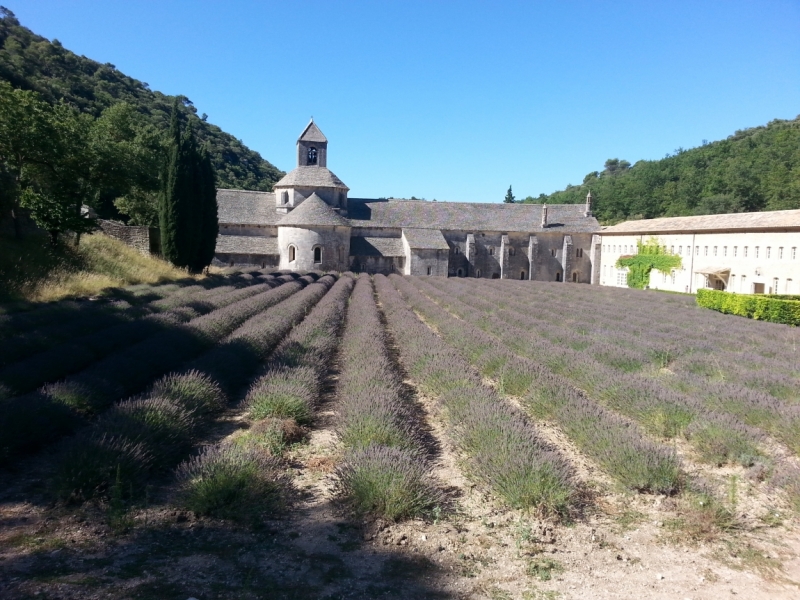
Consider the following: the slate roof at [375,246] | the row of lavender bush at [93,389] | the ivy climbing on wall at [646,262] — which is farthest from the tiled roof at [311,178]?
the row of lavender bush at [93,389]

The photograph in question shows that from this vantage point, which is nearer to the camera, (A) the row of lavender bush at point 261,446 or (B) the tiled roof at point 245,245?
(A) the row of lavender bush at point 261,446

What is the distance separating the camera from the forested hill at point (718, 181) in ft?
164

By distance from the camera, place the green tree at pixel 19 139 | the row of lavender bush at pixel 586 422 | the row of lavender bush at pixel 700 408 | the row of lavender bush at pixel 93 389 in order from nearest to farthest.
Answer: the row of lavender bush at pixel 586 422
the row of lavender bush at pixel 93 389
the row of lavender bush at pixel 700 408
the green tree at pixel 19 139

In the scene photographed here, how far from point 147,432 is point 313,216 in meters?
31.8

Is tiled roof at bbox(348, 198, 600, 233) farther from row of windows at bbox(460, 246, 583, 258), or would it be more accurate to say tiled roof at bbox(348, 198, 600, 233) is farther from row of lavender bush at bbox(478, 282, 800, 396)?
row of lavender bush at bbox(478, 282, 800, 396)

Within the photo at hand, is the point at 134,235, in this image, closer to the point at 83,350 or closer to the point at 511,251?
the point at 83,350

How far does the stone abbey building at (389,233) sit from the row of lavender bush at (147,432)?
28.8 metres

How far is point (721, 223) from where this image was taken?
107ft

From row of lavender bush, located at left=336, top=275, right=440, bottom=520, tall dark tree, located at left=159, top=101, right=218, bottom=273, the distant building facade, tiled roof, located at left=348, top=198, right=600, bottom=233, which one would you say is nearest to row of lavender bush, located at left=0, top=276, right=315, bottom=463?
row of lavender bush, located at left=336, top=275, right=440, bottom=520

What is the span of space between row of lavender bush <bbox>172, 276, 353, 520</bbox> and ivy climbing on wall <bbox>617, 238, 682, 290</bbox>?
33.9 metres

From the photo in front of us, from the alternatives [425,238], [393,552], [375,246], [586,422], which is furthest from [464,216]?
[393,552]

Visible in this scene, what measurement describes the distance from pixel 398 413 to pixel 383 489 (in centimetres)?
176

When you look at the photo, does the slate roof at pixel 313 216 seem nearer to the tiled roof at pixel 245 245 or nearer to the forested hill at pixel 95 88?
the tiled roof at pixel 245 245

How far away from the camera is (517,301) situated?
66.3 ft
